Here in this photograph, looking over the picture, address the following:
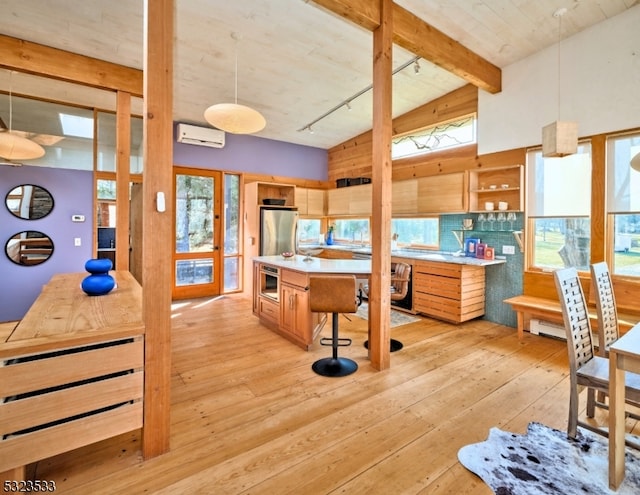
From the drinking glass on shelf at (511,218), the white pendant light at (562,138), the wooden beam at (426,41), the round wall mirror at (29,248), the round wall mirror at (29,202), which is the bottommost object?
the round wall mirror at (29,248)

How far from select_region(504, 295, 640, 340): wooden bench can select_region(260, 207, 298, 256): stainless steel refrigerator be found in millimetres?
3631

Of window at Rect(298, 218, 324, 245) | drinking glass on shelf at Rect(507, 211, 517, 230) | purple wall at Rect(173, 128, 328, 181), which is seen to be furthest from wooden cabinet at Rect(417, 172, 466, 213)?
window at Rect(298, 218, 324, 245)

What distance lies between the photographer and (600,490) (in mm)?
1600

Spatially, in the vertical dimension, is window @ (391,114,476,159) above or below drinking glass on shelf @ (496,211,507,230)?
above

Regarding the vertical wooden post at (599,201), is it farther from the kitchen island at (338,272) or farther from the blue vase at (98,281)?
the blue vase at (98,281)

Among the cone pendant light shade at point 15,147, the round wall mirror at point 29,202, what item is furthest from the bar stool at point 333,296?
the round wall mirror at point 29,202

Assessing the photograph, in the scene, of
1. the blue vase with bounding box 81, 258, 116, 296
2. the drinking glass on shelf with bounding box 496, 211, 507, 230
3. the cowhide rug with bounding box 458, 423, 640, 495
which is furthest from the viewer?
the drinking glass on shelf with bounding box 496, 211, 507, 230

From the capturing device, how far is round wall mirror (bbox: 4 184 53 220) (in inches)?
169

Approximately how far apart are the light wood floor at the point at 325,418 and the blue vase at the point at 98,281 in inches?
37.2

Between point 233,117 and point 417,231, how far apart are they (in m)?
3.84

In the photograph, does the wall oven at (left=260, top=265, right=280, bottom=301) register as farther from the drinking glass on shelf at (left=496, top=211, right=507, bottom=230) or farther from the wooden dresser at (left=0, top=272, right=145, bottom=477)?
the drinking glass on shelf at (left=496, top=211, right=507, bottom=230)

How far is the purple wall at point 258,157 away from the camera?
18.6 ft

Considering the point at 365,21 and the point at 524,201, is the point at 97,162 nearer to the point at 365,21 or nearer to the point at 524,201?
the point at 365,21

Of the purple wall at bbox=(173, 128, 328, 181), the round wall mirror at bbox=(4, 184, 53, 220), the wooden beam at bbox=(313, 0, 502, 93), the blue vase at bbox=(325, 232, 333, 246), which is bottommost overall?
the blue vase at bbox=(325, 232, 333, 246)
